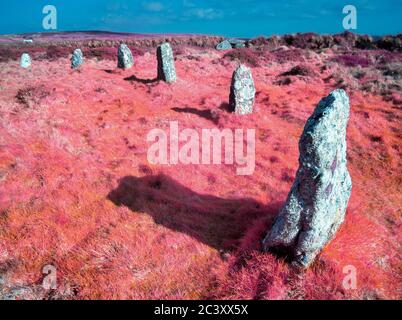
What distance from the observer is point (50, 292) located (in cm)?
555

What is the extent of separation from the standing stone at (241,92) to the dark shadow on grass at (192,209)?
7.27 meters

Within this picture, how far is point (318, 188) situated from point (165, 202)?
4.34 m

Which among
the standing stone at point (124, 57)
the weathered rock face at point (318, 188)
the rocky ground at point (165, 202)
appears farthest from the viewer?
the standing stone at point (124, 57)

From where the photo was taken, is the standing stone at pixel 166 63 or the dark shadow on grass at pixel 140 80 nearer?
the standing stone at pixel 166 63

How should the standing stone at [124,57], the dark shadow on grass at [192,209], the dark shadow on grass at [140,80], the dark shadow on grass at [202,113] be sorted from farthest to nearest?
the standing stone at [124,57], the dark shadow on grass at [140,80], the dark shadow on grass at [202,113], the dark shadow on grass at [192,209]

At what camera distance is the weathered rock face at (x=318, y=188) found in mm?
5098

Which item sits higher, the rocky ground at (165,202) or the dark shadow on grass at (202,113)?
the dark shadow on grass at (202,113)

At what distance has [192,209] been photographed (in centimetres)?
791

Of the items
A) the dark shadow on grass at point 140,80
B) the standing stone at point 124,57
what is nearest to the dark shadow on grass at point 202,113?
the dark shadow on grass at point 140,80

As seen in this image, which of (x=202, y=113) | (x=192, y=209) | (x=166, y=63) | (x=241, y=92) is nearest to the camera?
(x=192, y=209)

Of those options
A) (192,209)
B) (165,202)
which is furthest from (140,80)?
(192,209)

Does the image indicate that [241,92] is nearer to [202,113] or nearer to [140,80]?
[202,113]

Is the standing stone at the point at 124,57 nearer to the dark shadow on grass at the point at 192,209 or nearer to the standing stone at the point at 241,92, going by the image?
the standing stone at the point at 241,92

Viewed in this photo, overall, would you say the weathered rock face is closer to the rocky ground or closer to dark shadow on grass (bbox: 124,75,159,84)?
the rocky ground
